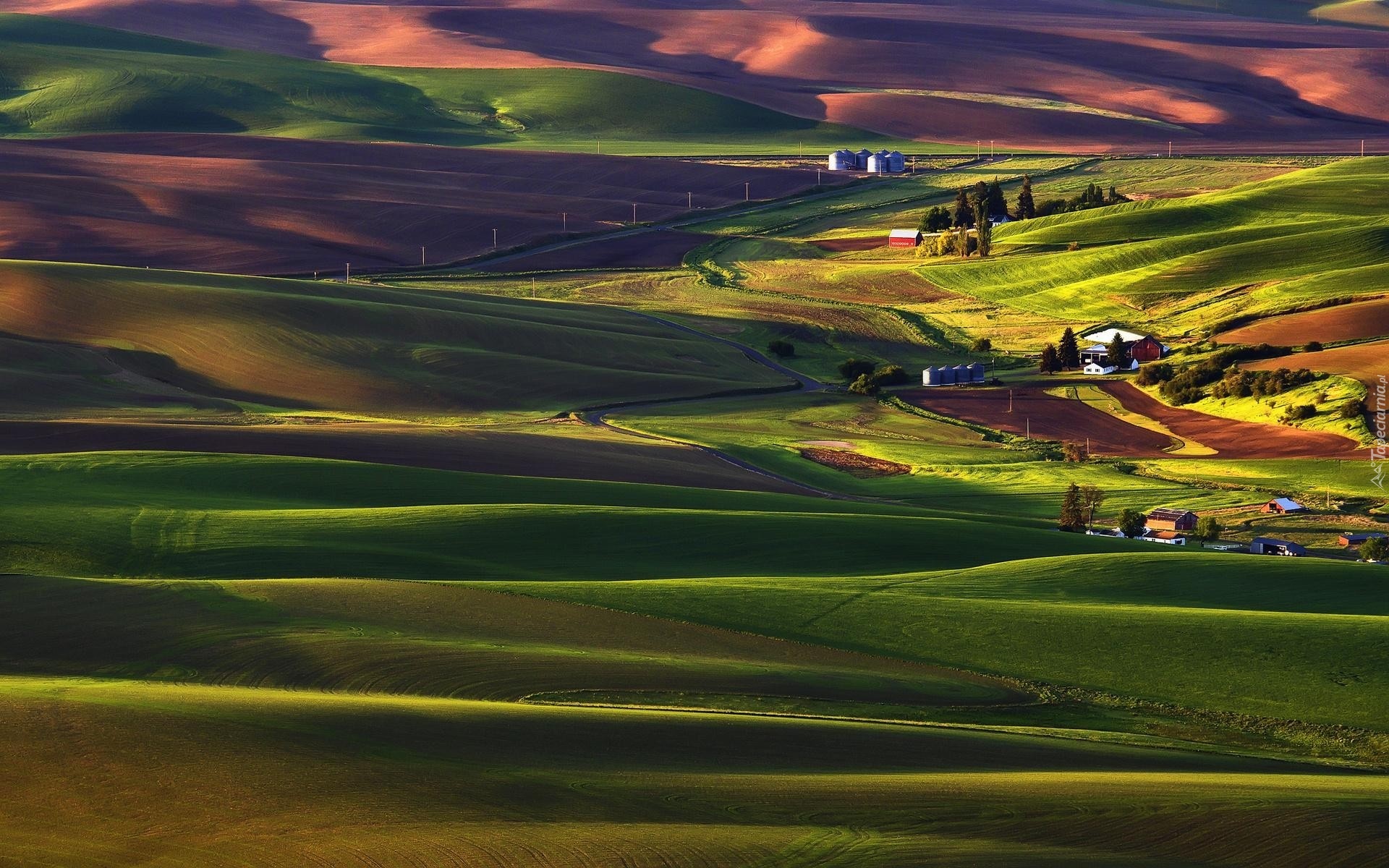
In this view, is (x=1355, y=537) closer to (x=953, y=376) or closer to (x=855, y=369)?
(x=953, y=376)

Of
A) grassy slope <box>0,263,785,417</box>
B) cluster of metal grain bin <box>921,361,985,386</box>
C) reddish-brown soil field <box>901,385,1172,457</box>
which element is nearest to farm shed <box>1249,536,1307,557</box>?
reddish-brown soil field <box>901,385,1172,457</box>

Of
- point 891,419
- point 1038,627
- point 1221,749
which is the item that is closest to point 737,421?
point 891,419

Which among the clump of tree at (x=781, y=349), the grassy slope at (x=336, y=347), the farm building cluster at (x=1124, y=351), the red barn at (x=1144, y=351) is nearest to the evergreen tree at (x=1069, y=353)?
the farm building cluster at (x=1124, y=351)

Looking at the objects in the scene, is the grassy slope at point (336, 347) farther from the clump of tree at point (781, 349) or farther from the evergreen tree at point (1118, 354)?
the evergreen tree at point (1118, 354)

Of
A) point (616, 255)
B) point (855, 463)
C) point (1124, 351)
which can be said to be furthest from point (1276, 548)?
point (616, 255)

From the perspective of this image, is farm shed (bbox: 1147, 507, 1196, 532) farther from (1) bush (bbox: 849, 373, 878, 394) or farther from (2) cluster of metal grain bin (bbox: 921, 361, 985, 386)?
(2) cluster of metal grain bin (bbox: 921, 361, 985, 386)
